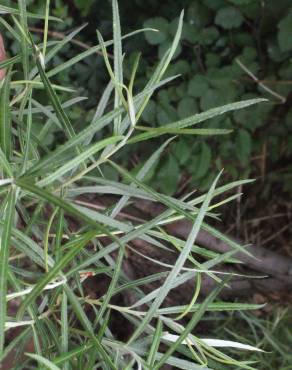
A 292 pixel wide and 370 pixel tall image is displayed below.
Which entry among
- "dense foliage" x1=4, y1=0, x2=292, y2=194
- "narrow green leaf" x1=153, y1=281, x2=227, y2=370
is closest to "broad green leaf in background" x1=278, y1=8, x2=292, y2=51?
"dense foliage" x1=4, y1=0, x2=292, y2=194

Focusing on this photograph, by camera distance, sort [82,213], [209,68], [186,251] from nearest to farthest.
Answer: [82,213]
[186,251]
[209,68]

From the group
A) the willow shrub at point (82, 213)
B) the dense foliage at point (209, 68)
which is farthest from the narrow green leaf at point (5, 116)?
the dense foliage at point (209, 68)

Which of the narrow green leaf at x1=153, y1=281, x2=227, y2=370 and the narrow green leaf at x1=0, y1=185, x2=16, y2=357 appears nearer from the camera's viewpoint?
the narrow green leaf at x1=0, y1=185, x2=16, y2=357

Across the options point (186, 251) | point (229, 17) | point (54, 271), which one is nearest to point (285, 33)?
point (229, 17)

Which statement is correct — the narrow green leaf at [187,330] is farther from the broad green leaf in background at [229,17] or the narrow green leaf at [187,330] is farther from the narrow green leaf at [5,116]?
the broad green leaf in background at [229,17]

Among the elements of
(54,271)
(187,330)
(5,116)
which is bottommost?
(187,330)

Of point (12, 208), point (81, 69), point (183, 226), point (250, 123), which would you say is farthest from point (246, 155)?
point (12, 208)

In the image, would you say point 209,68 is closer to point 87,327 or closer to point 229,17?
point 229,17

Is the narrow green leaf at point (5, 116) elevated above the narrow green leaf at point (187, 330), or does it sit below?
above

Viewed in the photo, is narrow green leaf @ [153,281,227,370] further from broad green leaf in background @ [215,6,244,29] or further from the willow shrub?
broad green leaf in background @ [215,6,244,29]

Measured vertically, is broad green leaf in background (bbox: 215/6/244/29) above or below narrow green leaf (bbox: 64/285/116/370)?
above

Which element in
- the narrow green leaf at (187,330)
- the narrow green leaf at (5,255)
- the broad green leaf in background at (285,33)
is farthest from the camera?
the broad green leaf in background at (285,33)
